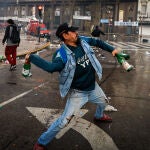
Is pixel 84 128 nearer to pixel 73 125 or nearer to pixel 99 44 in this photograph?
pixel 73 125

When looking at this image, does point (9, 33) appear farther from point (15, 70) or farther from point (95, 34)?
point (95, 34)

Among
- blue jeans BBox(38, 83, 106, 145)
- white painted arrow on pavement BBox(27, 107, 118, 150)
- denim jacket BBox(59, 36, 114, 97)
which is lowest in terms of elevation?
white painted arrow on pavement BBox(27, 107, 118, 150)

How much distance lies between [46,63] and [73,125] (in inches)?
77.3

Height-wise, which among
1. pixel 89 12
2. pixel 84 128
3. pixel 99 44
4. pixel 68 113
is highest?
pixel 89 12

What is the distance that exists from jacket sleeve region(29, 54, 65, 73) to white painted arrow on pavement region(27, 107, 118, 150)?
145cm

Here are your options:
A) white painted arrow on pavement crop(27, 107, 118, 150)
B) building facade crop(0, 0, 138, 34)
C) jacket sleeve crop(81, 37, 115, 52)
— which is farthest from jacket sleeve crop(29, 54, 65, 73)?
building facade crop(0, 0, 138, 34)

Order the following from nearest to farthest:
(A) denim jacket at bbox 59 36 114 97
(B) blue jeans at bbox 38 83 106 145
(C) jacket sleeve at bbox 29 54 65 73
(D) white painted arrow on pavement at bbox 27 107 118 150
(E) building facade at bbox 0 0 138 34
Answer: (C) jacket sleeve at bbox 29 54 65 73 → (A) denim jacket at bbox 59 36 114 97 → (B) blue jeans at bbox 38 83 106 145 → (D) white painted arrow on pavement at bbox 27 107 118 150 → (E) building facade at bbox 0 0 138 34

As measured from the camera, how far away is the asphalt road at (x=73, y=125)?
5.36m

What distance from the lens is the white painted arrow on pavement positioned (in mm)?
5289

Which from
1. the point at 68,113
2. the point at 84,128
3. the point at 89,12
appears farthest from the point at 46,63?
the point at 89,12

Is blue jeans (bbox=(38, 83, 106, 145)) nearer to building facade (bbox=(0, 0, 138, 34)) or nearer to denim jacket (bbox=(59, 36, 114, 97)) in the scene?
denim jacket (bbox=(59, 36, 114, 97))

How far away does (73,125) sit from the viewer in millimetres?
6164

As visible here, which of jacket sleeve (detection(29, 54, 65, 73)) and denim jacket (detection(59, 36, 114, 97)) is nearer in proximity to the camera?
jacket sleeve (detection(29, 54, 65, 73))

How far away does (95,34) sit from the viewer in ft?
56.6
